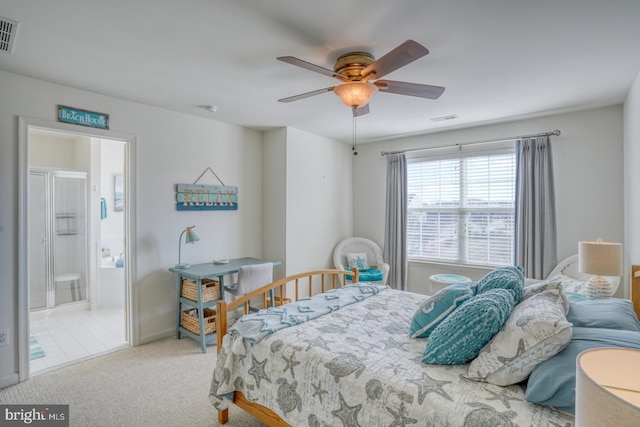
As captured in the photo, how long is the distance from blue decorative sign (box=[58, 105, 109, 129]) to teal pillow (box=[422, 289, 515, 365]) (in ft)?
10.9

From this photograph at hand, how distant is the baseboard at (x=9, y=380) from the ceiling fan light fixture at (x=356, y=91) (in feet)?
10.9

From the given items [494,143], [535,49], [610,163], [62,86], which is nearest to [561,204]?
[610,163]

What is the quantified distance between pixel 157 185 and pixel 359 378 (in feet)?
9.62

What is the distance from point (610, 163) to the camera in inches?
134

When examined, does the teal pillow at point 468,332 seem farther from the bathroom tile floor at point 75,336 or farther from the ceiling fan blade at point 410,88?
the bathroom tile floor at point 75,336

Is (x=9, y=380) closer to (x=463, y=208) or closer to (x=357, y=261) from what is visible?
(x=357, y=261)

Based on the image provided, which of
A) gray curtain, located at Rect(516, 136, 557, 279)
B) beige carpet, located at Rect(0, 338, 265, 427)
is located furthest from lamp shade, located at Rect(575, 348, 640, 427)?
gray curtain, located at Rect(516, 136, 557, 279)

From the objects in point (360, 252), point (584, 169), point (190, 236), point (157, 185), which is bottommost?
point (360, 252)

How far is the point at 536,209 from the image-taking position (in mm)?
3723

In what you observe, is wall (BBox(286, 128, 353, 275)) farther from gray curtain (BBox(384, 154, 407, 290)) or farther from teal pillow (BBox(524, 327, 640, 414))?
teal pillow (BBox(524, 327, 640, 414))

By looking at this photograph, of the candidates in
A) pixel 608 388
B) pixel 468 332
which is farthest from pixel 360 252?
pixel 608 388

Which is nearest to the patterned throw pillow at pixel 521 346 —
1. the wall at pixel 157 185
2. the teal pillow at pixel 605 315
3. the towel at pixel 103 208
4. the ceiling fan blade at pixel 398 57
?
the teal pillow at pixel 605 315

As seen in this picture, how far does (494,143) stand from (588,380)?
13.4ft

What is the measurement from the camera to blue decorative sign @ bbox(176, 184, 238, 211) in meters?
3.66
